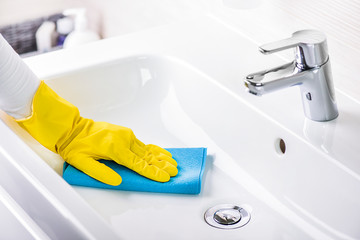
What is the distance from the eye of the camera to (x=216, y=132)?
108 cm

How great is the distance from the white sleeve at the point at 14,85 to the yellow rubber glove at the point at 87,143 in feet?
0.04

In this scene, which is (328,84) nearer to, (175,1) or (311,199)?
(311,199)

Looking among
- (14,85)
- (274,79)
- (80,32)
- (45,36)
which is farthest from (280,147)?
(45,36)

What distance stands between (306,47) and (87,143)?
1.28 feet

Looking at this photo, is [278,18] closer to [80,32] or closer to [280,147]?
[280,147]

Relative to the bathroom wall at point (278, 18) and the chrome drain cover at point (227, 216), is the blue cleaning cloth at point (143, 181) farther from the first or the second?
the bathroom wall at point (278, 18)

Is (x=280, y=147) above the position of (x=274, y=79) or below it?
below

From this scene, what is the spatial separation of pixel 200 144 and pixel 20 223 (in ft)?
1.34

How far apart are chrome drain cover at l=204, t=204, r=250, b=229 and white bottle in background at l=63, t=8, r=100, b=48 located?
1.01m

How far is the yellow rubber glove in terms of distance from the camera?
95cm

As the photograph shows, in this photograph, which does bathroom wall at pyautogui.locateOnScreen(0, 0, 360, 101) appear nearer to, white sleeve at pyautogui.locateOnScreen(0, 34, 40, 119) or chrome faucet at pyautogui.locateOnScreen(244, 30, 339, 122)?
chrome faucet at pyautogui.locateOnScreen(244, 30, 339, 122)

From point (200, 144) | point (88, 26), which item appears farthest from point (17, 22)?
point (200, 144)

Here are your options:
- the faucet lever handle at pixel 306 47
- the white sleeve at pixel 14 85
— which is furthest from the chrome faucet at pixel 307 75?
the white sleeve at pixel 14 85

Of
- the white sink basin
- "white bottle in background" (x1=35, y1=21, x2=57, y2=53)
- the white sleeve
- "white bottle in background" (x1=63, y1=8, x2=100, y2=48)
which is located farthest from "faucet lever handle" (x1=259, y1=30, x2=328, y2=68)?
"white bottle in background" (x1=35, y1=21, x2=57, y2=53)
